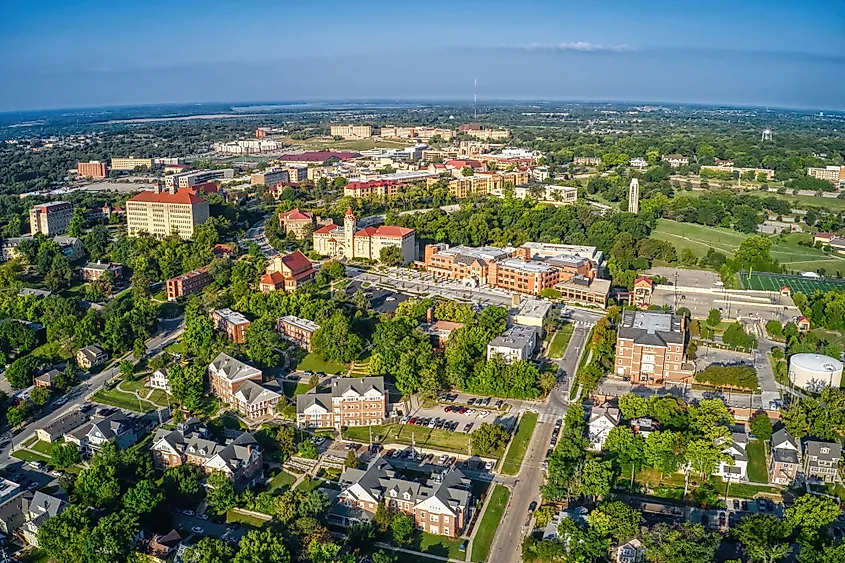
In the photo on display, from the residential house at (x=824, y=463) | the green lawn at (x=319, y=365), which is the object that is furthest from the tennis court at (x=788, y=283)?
the green lawn at (x=319, y=365)

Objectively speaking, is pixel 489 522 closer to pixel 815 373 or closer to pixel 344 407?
pixel 344 407

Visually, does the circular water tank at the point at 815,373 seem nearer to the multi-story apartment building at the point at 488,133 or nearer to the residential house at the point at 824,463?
the residential house at the point at 824,463

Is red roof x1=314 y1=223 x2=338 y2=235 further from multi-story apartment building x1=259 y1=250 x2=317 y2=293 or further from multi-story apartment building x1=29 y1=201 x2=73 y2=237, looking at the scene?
multi-story apartment building x1=29 y1=201 x2=73 y2=237

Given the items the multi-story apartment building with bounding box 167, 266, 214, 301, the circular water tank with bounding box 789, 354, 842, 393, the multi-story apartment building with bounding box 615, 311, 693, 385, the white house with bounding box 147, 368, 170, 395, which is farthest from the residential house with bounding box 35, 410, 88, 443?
the circular water tank with bounding box 789, 354, 842, 393

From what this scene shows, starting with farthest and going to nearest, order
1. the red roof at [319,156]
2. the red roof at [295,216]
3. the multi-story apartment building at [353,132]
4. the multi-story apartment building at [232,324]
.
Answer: the multi-story apartment building at [353,132] < the red roof at [319,156] < the red roof at [295,216] < the multi-story apartment building at [232,324]

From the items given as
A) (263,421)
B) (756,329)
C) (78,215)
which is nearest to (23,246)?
(78,215)

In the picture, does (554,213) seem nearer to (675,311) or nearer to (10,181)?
(675,311)

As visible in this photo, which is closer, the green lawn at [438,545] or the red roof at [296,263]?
the green lawn at [438,545]
